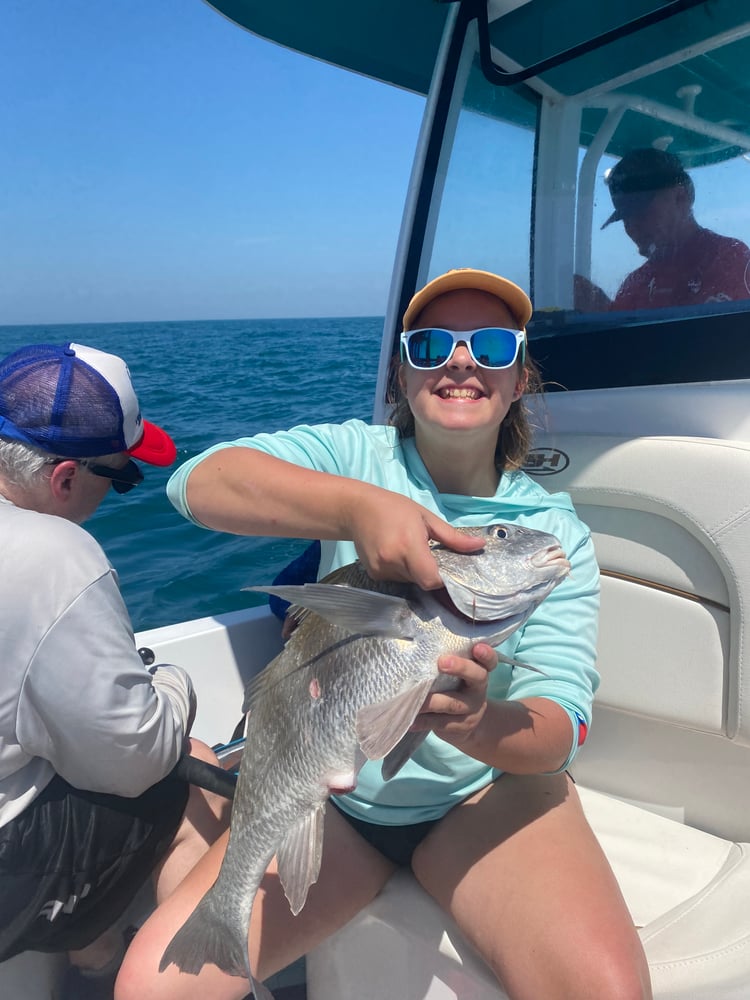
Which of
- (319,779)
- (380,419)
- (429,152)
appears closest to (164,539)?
(380,419)

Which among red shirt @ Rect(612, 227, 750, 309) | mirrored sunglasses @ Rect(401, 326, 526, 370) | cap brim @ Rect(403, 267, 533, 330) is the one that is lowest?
mirrored sunglasses @ Rect(401, 326, 526, 370)

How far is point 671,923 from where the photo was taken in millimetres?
1993

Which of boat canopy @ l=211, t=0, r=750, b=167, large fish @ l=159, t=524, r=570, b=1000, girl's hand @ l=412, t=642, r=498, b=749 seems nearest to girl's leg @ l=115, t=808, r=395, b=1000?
large fish @ l=159, t=524, r=570, b=1000

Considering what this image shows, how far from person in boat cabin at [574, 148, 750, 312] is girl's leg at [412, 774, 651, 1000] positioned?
1.80 m

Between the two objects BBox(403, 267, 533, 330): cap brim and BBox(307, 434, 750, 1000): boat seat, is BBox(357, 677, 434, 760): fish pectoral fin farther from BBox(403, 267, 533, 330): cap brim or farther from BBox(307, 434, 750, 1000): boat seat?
BBox(403, 267, 533, 330): cap brim

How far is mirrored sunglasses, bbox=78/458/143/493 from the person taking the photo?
192cm

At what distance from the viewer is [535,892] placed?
1.66 m

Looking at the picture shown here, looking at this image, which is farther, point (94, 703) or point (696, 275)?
point (696, 275)

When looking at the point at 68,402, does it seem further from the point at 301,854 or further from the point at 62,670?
the point at 301,854

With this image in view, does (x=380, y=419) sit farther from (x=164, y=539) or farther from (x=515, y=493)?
(x=164, y=539)

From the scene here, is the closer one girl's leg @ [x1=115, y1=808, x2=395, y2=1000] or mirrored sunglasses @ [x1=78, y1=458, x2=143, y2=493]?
girl's leg @ [x1=115, y1=808, x2=395, y2=1000]

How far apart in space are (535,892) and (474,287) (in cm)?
162

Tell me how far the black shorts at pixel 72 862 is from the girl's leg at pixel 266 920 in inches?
6.5

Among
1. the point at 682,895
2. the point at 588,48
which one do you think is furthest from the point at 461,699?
the point at 588,48
